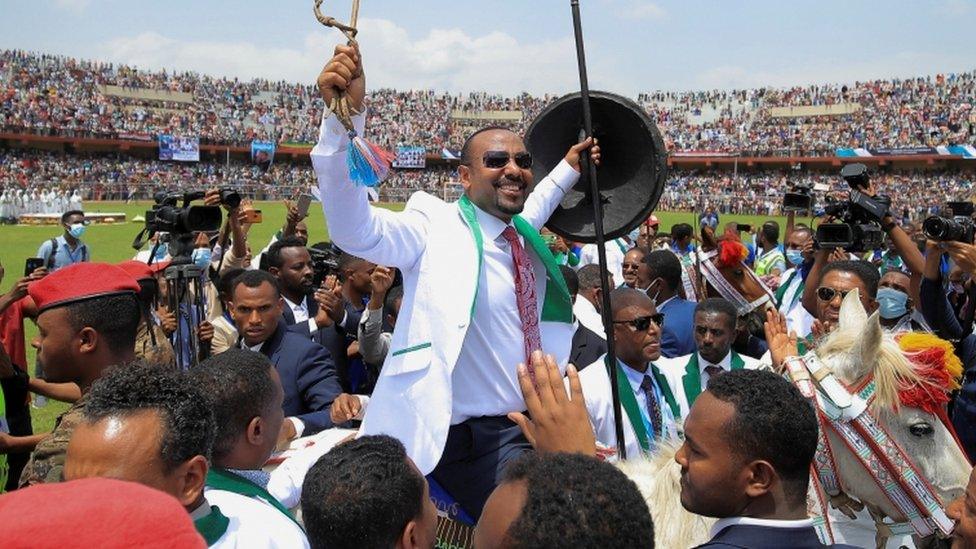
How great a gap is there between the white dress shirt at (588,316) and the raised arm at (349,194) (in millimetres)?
3138

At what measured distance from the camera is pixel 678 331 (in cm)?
661

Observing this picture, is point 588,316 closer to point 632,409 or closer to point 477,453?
point 632,409

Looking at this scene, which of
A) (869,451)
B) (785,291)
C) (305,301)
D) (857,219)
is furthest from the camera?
(785,291)

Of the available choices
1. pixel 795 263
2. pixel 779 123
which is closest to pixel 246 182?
pixel 779 123

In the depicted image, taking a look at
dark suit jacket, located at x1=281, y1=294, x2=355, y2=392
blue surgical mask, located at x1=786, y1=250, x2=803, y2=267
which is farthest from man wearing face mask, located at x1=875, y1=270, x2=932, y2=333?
blue surgical mask, located at x1=786, y1=250, x2=803, y2=267

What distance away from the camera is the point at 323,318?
6.33 metres

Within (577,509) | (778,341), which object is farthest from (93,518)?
(778,341)

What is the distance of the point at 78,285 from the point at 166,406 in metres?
1.53

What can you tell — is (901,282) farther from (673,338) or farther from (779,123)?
(779,123)

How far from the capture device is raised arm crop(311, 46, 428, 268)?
2924mm

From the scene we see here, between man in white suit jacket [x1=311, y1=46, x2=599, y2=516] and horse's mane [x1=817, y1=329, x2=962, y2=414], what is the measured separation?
3.93ft

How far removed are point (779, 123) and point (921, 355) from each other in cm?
6368

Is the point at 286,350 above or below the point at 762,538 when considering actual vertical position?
below

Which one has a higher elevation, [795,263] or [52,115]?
[52,115]
